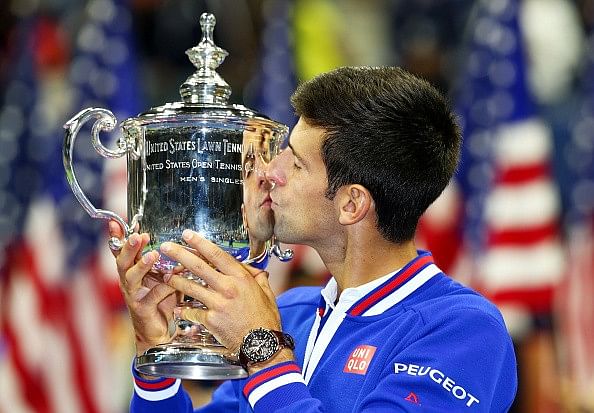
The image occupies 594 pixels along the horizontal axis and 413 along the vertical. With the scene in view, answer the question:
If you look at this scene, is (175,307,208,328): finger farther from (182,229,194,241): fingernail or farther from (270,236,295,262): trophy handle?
(270,236,295,262): trophy handle

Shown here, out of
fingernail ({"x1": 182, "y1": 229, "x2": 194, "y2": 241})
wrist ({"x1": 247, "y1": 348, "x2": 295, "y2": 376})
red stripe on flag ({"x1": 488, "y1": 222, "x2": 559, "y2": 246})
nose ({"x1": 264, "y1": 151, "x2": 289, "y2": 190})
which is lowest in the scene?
red stripe on flag ({"x1": 488, "y1": 222, "x2": 559, "y2": 246})

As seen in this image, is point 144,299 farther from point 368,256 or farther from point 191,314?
point 368,256

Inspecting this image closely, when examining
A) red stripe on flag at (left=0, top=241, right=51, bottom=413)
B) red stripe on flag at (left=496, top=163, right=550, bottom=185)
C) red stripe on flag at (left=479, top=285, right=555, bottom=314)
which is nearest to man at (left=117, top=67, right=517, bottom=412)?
red stripe on flag at (left=479, top=285, right=555, bottom=314)

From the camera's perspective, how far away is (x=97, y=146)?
2654 mm

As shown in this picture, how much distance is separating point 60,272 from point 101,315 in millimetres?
506

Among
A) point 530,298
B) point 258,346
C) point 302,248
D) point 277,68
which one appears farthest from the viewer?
point 277,68

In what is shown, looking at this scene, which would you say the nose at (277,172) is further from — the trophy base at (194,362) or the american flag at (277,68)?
the american flag at (277,68)

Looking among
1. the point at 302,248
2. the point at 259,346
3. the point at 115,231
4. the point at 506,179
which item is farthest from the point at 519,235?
the point at 259,346

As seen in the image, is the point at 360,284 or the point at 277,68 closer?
the point at 360,284

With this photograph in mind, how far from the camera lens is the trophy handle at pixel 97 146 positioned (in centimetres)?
262

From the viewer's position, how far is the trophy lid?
2623 mm

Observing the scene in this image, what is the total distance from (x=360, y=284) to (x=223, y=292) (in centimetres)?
40

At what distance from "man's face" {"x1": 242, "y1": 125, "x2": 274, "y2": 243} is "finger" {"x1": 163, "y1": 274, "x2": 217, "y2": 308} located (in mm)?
216

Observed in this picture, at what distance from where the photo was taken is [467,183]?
22.3 ft
